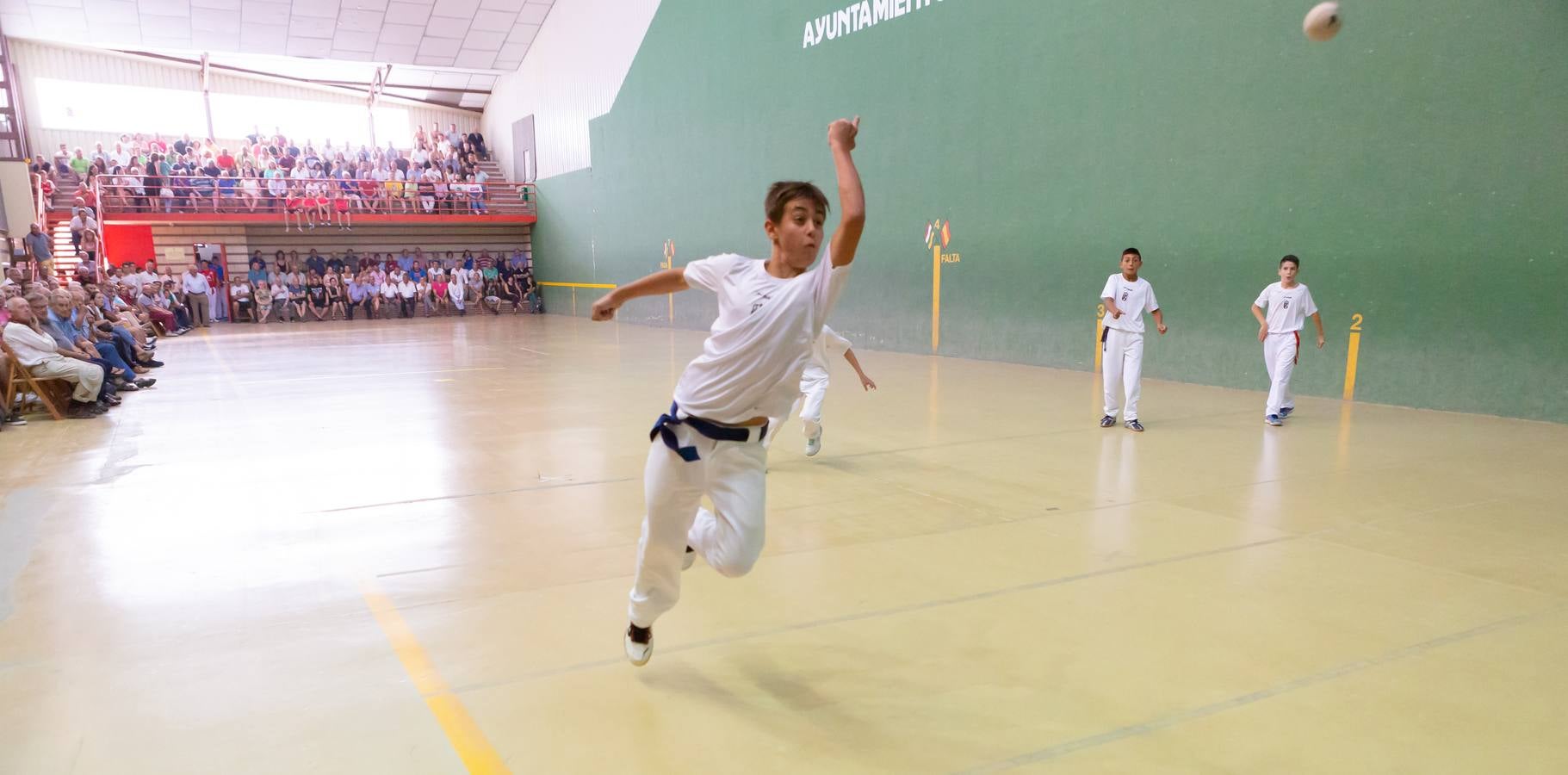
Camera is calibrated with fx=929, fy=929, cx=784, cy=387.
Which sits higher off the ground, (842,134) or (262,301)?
(842,134)

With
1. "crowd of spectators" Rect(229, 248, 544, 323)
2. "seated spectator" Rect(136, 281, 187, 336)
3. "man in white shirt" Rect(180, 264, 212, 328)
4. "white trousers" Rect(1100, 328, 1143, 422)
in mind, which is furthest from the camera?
"crowd of spectators" Rect(229, 248, 544, 323)

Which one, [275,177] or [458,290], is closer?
[275,177]

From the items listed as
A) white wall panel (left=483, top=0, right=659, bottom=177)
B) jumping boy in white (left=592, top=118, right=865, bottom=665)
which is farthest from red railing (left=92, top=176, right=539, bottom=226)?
jumping boy in white (left=592, top=118, right=865, bottom=665)

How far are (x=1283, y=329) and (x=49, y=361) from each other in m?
10.7

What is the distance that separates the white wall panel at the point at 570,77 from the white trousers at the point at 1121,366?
1556cm

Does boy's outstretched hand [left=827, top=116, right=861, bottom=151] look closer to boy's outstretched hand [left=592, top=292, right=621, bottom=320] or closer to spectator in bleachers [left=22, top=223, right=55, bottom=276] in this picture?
boy's outstretched hand [left=592, top=292, right=621, bottom=320]

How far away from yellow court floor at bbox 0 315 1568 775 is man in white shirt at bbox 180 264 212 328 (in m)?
17.8

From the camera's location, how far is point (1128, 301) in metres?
7.55

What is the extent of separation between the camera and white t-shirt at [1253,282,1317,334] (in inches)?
310

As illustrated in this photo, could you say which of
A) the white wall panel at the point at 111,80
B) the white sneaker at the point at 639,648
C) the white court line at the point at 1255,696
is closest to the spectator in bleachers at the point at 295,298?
the white wall panel at the point at 111,80

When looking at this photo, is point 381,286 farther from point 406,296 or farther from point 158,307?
point 158,307

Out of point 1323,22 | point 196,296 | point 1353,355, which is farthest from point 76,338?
point 196,296

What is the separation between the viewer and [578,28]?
23359 mm

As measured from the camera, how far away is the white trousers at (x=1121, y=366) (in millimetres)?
7395
